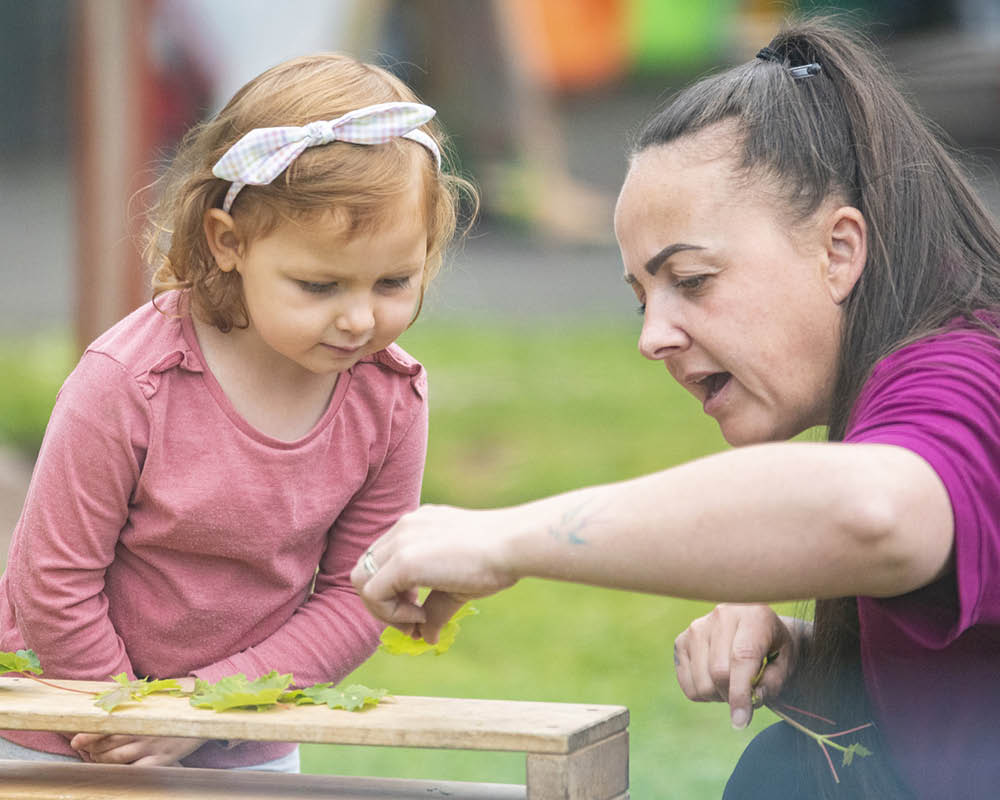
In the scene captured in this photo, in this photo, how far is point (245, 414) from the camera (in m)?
2.19

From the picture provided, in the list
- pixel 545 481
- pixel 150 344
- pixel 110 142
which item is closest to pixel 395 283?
pixel 150 344

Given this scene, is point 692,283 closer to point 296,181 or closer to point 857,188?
point 857,188

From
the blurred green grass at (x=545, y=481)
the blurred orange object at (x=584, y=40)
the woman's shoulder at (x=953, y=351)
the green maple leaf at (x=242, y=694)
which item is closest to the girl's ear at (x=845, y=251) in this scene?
the woman's shoulder at (x=953, y=351)

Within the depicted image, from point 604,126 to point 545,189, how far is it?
405 centimetres

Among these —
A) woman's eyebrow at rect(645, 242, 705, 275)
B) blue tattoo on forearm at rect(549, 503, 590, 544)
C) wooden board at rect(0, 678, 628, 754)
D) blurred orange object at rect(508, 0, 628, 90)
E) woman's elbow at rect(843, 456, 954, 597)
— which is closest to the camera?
woman's elbow at rect(843, 456, 954, 597)

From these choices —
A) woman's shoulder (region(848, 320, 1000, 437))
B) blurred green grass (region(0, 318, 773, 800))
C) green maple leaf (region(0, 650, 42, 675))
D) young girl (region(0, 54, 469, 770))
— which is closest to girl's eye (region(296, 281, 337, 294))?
young girl (region(0, 54, 469, 770))

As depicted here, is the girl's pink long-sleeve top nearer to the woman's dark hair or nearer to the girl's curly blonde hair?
the girl's curly blonde hair

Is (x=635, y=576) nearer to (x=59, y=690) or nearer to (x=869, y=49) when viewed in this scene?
(x=59, y=690)

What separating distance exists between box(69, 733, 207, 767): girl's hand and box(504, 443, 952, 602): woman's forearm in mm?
821

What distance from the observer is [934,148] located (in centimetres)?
205

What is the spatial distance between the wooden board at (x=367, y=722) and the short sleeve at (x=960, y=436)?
0.43 metres

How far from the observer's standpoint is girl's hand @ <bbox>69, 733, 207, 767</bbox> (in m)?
2.12

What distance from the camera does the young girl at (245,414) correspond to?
6.79ft

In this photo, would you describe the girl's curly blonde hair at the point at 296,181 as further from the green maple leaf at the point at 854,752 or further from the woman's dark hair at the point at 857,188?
the green maple leaf at the point at 854,752
